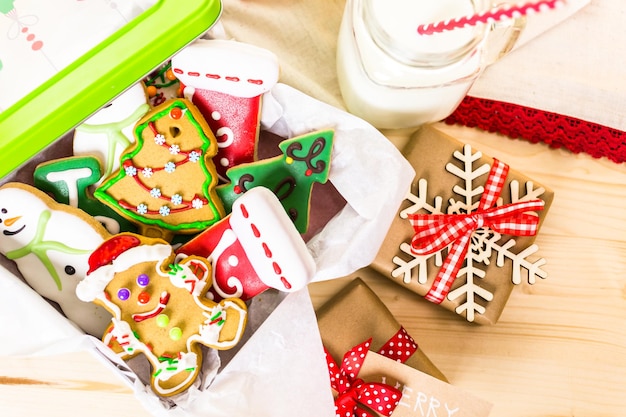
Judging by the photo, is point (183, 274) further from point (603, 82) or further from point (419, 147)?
point (603, 82)

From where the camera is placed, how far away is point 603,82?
71 cm

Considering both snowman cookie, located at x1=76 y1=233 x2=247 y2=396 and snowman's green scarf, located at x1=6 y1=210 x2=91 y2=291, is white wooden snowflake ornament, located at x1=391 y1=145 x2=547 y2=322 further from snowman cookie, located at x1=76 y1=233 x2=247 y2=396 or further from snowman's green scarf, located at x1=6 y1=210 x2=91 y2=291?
snowman's green scarf, located at x1=6 y1=210 x2=91 y2=291

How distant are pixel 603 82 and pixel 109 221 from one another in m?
0.58

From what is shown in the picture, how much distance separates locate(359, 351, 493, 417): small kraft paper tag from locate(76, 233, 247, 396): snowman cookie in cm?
15

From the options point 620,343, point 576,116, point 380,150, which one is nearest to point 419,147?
point 380,150

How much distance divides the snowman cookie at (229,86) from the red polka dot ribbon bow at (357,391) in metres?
0.24

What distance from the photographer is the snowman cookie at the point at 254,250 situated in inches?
22.5

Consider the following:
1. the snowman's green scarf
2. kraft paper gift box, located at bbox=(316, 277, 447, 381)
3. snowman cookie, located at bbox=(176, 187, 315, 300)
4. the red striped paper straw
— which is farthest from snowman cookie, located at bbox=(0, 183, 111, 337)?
the red striped paper straw

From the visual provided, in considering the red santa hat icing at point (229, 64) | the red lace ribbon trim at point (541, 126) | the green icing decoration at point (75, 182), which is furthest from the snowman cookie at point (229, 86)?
the red lace ribbon trim at point (541, 126)

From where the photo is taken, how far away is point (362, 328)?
658mm

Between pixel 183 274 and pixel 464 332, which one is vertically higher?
pixel 183 274

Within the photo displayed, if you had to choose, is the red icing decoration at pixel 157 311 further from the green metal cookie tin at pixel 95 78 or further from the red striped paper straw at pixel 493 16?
the red striped paper straw at pixel 493 16

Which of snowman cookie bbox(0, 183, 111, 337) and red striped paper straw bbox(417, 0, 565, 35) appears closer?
red striped paper straw bbox(417, 0, 565, 35)

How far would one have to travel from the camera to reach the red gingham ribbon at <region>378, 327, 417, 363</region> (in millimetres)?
654
